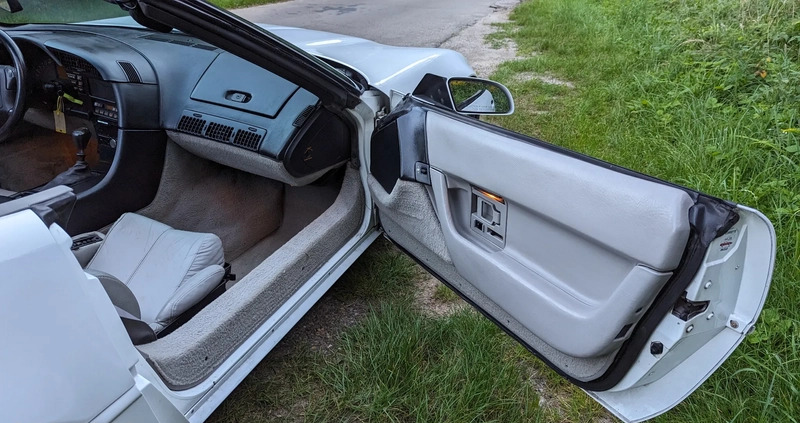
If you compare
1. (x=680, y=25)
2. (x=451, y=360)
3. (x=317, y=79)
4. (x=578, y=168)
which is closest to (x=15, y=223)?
(x=317, y=79)

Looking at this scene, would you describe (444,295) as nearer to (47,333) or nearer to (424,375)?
(424,375)

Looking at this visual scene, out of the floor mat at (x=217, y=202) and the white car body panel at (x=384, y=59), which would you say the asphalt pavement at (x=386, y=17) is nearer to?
the white car body panel at (x=384, y=59)

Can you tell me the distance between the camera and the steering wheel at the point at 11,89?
2375 mm

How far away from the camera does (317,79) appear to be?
1.86 m

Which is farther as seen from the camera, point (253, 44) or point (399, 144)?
point (399, 144)

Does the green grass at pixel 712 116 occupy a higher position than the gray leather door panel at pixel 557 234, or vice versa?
the gray leather door panel at pixel 557 234

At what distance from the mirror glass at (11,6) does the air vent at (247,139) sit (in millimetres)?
1424

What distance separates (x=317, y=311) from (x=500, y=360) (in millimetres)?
910

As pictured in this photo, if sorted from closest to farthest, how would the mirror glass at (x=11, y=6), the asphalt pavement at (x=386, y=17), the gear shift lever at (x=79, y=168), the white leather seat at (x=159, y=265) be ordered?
1. the white leather seat at (x=159, y=265)
2. the gear shift lever at (x=79, y=168)
3. the mirror glass at (x=11, y=6)
4. the asphalt pavement at (x=386, y=17)

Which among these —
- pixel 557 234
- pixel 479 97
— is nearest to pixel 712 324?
pixel 557 234

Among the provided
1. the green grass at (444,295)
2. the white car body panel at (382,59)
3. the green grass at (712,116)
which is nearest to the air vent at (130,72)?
the white car body panel at (382,59)

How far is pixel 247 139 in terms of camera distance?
7.58 ft

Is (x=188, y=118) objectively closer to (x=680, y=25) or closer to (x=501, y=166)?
(x=501, y=166)

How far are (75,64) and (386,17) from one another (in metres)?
8.68
